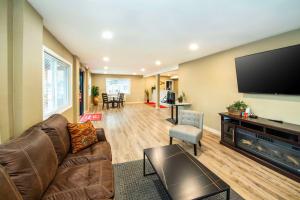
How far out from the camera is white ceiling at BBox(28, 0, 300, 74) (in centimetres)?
178

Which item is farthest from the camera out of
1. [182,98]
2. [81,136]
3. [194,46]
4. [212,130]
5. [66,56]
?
[182,98]

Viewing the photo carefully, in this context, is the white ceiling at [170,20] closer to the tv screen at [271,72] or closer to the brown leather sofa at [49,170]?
the tv screen at [271,72]

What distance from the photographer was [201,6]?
1.80 meters

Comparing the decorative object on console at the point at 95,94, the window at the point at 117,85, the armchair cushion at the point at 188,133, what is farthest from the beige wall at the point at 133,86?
the armchair cushion at the point at 188,133

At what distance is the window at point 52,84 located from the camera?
272cm

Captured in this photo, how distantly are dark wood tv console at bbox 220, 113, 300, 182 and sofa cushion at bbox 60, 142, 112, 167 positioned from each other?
268cm

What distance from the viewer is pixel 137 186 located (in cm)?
196

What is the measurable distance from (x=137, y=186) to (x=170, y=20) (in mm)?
2488

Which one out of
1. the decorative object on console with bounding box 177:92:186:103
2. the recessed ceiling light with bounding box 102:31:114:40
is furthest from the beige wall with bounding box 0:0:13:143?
the decorative object on console with bounding box 177:92:186:103

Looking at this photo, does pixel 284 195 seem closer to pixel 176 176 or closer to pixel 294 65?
pixel 176 176

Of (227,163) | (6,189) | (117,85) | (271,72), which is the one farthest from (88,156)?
(117,85)

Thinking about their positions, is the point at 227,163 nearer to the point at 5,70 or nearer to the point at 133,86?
the point at 5,70

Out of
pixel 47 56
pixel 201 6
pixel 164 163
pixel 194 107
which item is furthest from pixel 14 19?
pixel 194 107

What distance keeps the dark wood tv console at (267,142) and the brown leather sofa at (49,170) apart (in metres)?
2.69
